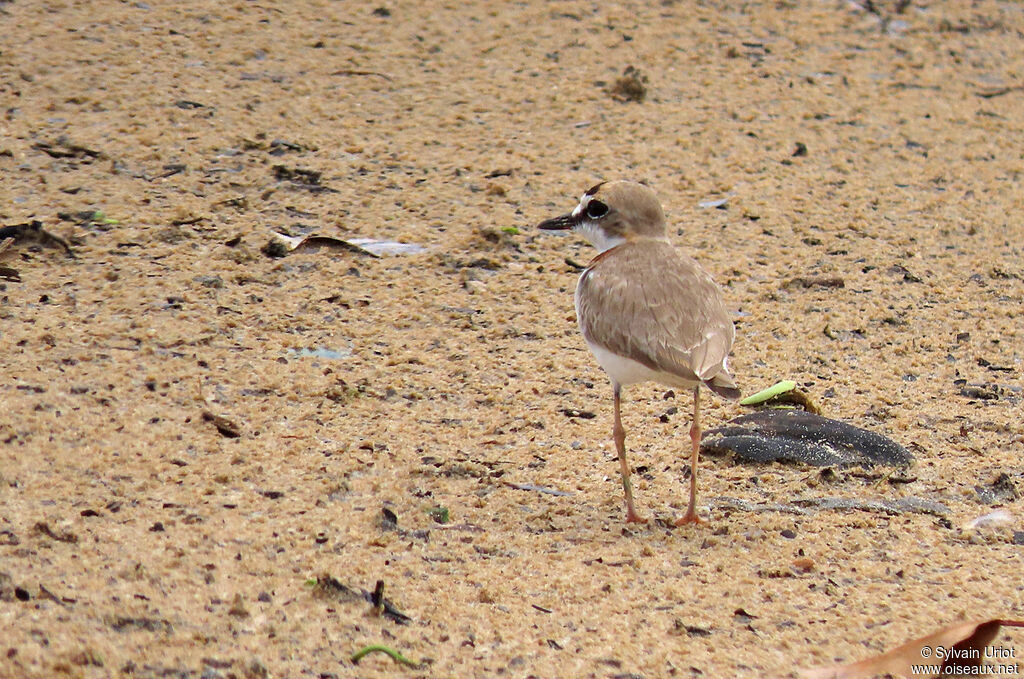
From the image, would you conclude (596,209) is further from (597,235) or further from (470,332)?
(470,332)

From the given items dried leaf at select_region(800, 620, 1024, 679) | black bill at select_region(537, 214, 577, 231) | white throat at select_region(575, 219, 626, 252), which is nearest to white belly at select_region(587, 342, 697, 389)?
white throat at select_region(575, 219, 626, 252)

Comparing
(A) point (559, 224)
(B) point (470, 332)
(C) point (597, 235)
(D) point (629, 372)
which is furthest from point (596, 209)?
(D) point (629, 372)

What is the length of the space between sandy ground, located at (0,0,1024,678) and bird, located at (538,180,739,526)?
0.37m

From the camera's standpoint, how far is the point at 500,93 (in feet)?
27.8

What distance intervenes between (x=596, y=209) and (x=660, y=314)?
90cm

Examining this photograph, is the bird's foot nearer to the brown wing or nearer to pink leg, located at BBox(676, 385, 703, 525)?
pink leg, located at BBox(676, 385, 703, 525)

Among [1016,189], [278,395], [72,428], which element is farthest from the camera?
[1016,189]

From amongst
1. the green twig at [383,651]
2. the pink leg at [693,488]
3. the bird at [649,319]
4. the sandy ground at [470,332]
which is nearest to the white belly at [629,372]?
the bird at [649,319]

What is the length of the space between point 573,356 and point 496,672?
2.45 metres

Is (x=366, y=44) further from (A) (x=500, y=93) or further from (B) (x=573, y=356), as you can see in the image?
(B) (x=573, y=356)

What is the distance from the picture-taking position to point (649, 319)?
4688mm

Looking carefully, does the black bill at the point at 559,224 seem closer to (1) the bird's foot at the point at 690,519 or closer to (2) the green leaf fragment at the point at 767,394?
(2) the green leaf fragment at the point at 767,394

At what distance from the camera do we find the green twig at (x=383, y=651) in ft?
11.6

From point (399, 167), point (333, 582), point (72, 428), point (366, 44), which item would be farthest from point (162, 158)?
point (333, 582)
